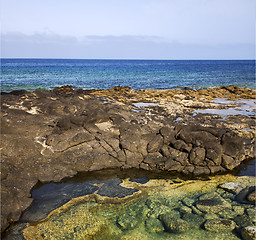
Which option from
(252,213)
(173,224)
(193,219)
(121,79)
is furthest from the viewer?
(121,79)

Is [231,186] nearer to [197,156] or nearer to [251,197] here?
[251,197]

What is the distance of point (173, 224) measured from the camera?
10023 millimetres

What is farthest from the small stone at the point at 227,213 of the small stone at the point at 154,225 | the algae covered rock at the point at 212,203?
the small stone at the point at 154,225

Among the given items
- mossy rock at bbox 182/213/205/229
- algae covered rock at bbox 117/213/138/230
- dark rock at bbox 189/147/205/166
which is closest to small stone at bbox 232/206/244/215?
mossy rock at bbox 182/213/205/229

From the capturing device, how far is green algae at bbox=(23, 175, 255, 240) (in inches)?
373

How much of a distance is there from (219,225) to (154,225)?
8.15 feet

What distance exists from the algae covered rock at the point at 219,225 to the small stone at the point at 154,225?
1.73 metres

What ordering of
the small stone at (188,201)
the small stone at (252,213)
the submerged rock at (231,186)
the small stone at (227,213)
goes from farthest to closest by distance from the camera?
the submerged rock at (231,186) → the small stone at (188,201) → the small stone at (227,213) → the small stone at (252,213)

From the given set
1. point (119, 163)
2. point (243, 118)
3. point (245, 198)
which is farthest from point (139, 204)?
point (243, 118)

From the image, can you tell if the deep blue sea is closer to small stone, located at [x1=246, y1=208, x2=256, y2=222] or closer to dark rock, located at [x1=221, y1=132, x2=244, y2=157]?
dark rock, located at [x1=221, y1=132, x2=244, y2=157]

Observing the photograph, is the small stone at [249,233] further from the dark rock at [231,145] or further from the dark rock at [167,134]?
the dark rock at [167,134]

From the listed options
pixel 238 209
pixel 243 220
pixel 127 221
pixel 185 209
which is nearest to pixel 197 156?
pixel 238 209

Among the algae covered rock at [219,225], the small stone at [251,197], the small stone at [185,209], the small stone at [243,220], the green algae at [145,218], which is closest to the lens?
the green algae at [145,218]

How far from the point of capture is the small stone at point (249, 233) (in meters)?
9.19
